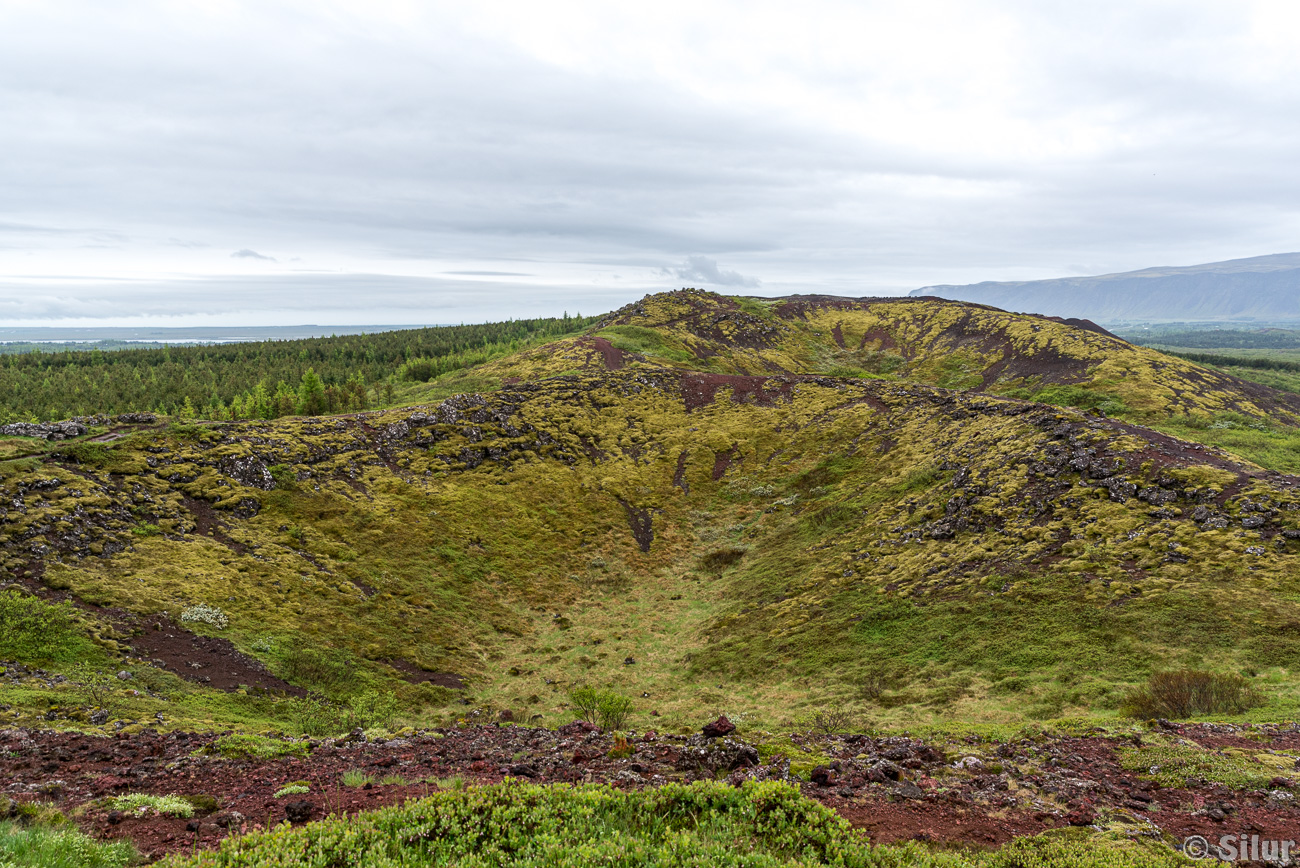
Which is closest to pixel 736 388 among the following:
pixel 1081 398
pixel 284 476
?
pixel 1081 398

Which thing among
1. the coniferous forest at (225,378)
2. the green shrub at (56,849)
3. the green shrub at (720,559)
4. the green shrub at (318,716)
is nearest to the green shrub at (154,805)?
the green shrub at (56,849)

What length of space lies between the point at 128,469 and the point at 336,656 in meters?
27.8

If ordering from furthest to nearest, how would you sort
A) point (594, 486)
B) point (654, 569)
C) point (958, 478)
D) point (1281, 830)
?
point (594, 486) < point (654, 569) < point (958, 478) < point (1281, 830)

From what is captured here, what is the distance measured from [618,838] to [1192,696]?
28418 mm

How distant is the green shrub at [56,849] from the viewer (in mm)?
9352

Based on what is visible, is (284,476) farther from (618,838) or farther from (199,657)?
(618,838)

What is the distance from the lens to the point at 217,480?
4956 centimetres

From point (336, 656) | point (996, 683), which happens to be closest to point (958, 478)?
point (996, 683)

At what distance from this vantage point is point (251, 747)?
63.7 ft

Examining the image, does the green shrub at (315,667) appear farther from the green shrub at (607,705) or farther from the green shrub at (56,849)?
the green shrub at (56,849)

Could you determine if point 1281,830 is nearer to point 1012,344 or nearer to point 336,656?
point 336,656

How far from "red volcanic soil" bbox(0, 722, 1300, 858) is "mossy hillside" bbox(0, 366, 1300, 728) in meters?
11.0

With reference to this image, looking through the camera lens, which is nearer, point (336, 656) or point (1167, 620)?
point (1167, 620)

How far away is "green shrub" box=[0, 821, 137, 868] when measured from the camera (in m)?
9.35
